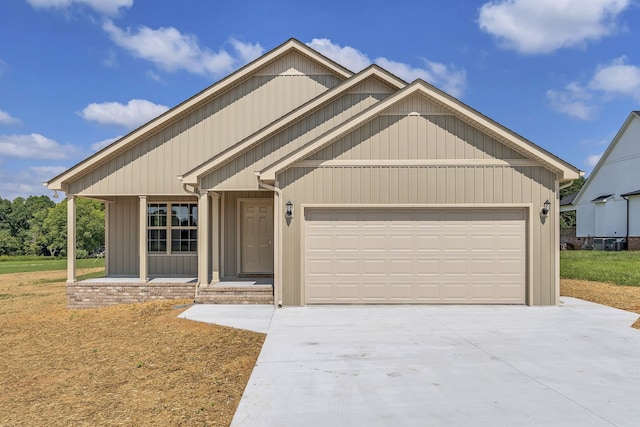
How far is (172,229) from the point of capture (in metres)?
13.0

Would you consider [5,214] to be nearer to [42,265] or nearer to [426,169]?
[42,265]

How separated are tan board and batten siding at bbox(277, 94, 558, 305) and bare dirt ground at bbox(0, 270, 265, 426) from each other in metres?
3.06

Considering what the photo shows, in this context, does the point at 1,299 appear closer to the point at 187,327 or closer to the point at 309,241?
the point at 187,327

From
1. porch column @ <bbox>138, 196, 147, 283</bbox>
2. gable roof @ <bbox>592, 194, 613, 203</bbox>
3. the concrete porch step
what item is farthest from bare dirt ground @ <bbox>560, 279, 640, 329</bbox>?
gable roof @ <bbox>592, 194, 613, 203</bbox>

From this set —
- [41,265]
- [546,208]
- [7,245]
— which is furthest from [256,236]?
[7,245]

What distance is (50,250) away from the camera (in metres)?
52.2

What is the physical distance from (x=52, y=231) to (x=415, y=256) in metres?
52.8

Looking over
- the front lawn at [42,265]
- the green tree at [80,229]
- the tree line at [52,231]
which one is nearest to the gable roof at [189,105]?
the front lawn at [42,265]

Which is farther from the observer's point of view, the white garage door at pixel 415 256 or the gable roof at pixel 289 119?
the gable roof at pixel 289 119

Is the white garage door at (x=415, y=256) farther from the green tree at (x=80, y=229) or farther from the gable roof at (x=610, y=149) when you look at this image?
the green tree at (x=80, y=229)

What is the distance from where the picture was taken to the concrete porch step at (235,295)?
33.2ft

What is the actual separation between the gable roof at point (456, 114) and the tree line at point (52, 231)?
41.0 m

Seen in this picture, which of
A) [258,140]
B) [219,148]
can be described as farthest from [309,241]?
[219,148]

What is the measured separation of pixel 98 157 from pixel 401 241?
27.5ft
